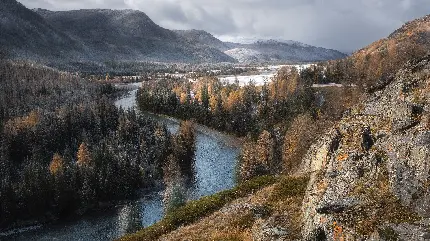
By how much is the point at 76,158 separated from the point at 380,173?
442ft

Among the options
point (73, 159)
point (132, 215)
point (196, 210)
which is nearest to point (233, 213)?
point (196, 210)

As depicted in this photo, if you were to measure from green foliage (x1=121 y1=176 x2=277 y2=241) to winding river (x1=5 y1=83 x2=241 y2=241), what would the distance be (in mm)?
39212

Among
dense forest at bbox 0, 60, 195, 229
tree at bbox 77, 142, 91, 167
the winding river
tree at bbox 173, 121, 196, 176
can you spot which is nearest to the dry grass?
the winding river

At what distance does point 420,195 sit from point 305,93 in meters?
166

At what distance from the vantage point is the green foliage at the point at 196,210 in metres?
38.2

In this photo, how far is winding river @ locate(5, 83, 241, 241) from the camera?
88188mm

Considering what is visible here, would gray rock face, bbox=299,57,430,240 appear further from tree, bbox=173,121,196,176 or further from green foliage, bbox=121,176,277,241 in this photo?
tree, bbox=173,121,196,176

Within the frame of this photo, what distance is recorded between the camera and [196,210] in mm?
40625

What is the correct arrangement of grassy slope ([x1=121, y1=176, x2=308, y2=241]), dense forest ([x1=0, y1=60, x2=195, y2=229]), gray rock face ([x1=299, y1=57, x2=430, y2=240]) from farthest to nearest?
1. dense forest ([x1=0, y1=60, x2=195, y2=229])
2. grassy slope ([x1=121, y1=176, x2=308, y2=241])
3. gray rock face ([x1=299, y1=57, x2=430, y2=240])

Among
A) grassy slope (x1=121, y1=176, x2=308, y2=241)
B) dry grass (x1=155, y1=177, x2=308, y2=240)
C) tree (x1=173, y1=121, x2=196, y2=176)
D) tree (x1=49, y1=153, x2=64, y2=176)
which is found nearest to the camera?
dry grass (x1=155, y1=177, x2=308, y2=240)

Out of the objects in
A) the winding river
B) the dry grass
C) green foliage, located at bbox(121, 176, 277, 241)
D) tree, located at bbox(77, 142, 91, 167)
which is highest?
the dry grass

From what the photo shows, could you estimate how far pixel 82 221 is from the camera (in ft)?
329

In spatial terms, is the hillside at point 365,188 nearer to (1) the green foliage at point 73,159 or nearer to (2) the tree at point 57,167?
(1) the green foliage at point 73,159

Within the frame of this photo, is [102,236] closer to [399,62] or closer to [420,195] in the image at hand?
[420,195]
